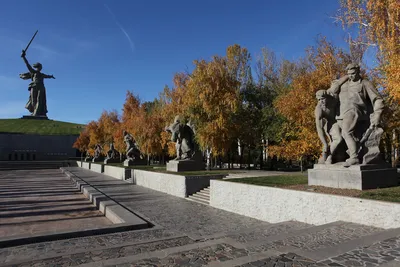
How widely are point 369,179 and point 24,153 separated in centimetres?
7085

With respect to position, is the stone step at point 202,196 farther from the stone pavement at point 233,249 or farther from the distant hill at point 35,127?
the distant hill at point 35,127

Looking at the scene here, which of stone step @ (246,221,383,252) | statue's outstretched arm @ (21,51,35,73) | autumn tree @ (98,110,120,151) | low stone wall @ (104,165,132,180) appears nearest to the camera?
stone step @ (246,221,383,252)

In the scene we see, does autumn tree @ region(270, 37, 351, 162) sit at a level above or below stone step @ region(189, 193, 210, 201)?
above

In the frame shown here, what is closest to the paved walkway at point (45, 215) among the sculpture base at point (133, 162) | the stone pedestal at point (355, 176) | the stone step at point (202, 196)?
the stone step at point (202, 196)

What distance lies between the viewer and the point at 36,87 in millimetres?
76625

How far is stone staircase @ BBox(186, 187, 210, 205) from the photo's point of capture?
39.7 feet

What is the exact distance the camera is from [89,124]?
48875 millimetres

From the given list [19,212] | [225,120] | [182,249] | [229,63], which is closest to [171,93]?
[229,63]

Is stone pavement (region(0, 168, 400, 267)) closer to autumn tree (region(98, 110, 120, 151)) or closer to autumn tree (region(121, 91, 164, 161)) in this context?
autumn tree (region(121, 91, 164, 161))

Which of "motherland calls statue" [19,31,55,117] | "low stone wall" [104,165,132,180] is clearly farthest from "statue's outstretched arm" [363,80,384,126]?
"motherland calls statue" [19,31,55,117]

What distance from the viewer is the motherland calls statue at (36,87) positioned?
75.9 meters

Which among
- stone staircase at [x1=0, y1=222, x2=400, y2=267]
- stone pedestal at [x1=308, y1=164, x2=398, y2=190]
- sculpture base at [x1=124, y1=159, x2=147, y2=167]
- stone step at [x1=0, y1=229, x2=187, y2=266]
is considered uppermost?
stone pedestal at [x1=308, y1=164, x2=398, y2=190]

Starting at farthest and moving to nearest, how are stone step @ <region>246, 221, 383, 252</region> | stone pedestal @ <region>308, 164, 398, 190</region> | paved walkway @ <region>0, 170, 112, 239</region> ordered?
1. paved walkway @ <region>0, 170, 112, 239</region>
2. stone pedestal @ <region>308, 164, 398, 190</region>
3. stone step @ <region>246, 221, 383, 252</region>

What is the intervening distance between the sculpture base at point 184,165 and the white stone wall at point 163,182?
136 centimetres
